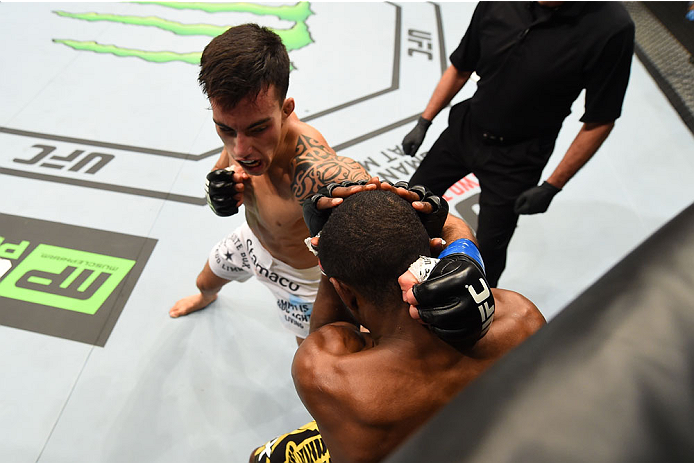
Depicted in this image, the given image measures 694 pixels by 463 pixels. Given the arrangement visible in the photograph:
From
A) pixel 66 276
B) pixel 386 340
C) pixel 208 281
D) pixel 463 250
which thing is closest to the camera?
pixel 386 340

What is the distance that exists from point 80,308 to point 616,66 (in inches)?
111

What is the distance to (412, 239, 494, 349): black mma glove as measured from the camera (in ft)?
3.34

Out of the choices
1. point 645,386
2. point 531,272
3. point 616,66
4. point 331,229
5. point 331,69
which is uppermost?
point 645,386

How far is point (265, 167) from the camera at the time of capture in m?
1.71

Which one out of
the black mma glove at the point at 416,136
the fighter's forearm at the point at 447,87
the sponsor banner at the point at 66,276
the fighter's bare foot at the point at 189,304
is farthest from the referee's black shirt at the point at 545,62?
the sponsor banner at the point at 66,276

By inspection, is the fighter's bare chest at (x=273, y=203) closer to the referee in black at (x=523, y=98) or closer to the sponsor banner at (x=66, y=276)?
the referee in black at (x=523, y=98)

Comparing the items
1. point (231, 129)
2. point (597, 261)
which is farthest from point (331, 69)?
point (231, 129)

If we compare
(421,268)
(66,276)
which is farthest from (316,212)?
(66,276)

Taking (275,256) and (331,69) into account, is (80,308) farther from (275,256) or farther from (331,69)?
(331,69)

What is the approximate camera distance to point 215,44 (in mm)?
1586

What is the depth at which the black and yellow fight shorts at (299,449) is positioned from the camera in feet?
5.19

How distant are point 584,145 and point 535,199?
31 cm

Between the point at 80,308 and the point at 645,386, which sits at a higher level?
the point at 645,386

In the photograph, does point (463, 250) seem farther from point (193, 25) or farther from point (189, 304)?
point (193, 25)
